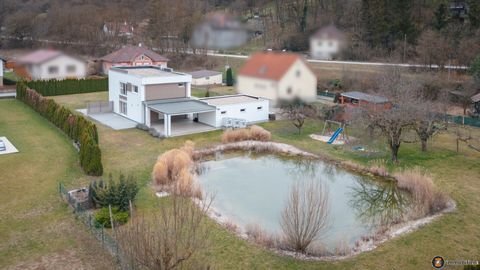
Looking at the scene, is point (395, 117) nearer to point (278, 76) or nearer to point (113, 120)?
point (278, 76)

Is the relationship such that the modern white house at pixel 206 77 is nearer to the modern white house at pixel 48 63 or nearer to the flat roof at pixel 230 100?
the flat roof at pixel 230 100

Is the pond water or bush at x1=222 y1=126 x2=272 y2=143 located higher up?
bush at x1=222 y1=126 x2=272 y2=143

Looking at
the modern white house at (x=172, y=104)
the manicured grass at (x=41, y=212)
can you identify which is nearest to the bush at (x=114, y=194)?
the manicured grass at (x=41, y=212)

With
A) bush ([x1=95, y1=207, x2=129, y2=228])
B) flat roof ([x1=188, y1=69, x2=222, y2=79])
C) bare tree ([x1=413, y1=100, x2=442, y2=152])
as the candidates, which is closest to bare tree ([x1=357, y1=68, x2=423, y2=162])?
bare tree ([x1=413, y1=100, x2=442, y2=152])

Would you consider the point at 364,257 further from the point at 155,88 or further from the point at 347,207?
the point at 155,88

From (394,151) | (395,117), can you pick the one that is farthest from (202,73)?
(395,117)

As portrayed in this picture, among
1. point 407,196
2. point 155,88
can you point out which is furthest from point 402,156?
point 155,88

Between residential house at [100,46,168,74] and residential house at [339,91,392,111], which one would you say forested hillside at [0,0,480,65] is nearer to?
residential house at [100,46,168,74]
